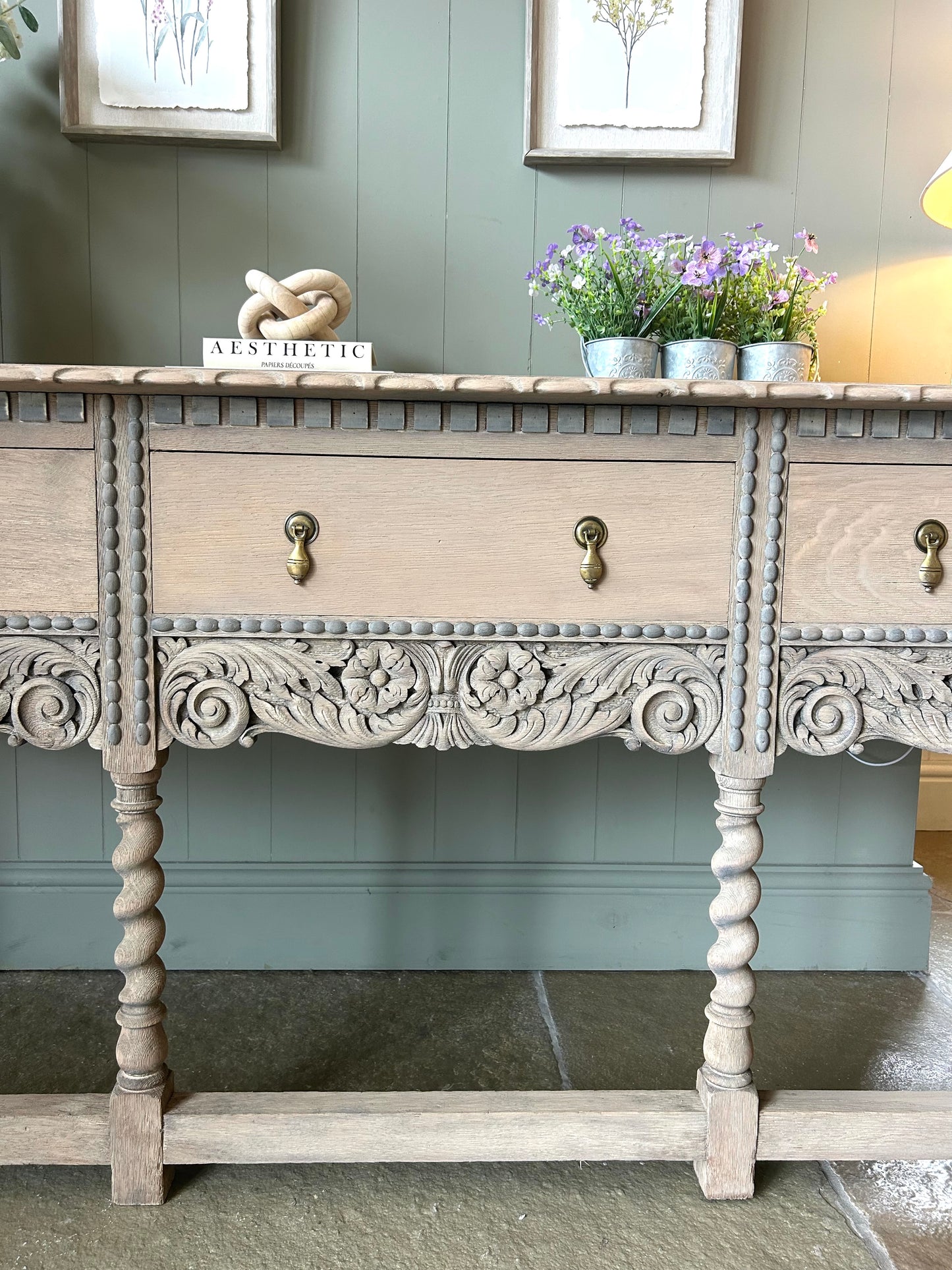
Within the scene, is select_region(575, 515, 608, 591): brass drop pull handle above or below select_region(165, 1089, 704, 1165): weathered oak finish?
above

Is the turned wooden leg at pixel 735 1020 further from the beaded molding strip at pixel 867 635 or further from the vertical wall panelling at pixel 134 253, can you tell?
the vertical wall panelling at pixel 134 253

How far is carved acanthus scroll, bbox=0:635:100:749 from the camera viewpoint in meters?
0.98

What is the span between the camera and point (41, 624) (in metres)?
0.98

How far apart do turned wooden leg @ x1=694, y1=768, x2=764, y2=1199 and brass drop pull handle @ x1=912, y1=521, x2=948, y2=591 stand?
13.0 inches

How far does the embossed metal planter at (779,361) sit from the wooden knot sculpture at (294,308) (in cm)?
59

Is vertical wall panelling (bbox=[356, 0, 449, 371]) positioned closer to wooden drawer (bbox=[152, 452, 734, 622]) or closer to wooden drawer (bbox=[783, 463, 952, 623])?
wooden drawer (bbox=[152, 452, 734, 622])

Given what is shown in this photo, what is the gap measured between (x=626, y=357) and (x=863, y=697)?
1.79ft

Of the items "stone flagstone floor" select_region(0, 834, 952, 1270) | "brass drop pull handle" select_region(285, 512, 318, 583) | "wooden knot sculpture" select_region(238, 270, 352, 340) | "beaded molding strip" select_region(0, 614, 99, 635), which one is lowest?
"stone flagstone floor" select_region(0, 834, 952, 1270)

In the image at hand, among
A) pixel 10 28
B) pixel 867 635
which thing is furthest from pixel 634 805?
pixel 10 28

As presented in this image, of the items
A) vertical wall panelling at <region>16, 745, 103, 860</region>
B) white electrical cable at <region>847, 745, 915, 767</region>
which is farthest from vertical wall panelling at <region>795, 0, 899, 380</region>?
vertical wall panelling at <region>16, 745, 103, 860</region>

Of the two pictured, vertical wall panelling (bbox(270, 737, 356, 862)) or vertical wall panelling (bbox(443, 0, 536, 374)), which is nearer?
vertical wall panelling (bbox(443, 0, 536, 374))

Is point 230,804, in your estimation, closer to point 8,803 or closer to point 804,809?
point 8,803

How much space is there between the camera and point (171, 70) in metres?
1.40

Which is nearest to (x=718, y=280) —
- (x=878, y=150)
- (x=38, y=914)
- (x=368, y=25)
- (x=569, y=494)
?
(x=569, y=494)
